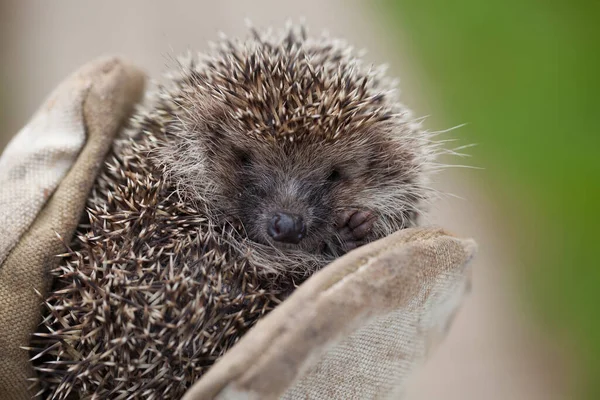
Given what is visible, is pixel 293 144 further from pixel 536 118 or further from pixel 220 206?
pixel 536 118

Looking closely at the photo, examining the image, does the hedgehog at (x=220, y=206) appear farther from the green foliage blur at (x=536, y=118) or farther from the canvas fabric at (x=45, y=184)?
the green foliage blur at (x=536, y=118)

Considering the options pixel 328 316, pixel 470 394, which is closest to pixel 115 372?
pixel 328 316

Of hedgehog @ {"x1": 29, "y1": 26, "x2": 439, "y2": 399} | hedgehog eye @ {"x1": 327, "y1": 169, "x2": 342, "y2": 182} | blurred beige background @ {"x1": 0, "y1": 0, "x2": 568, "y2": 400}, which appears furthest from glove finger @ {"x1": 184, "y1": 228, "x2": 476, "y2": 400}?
blurred beige background @ {"x1": 0, "y1": 0, "x2": 568, "y2": 400}

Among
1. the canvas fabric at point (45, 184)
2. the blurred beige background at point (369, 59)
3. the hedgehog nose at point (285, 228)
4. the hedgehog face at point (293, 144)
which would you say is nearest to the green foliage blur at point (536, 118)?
the blurred beige background at point (369, 59)

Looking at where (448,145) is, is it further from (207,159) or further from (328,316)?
(328,316)

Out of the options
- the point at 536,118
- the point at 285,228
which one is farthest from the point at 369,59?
the point at 285,228

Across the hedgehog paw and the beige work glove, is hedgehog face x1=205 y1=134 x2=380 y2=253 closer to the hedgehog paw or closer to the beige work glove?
the hedgehog paw
